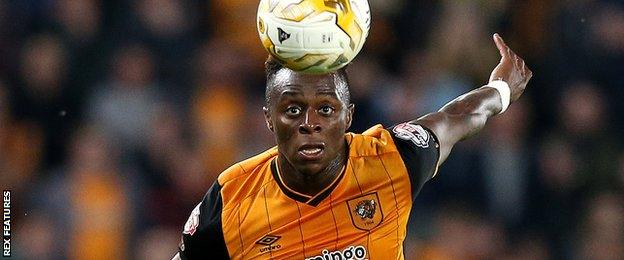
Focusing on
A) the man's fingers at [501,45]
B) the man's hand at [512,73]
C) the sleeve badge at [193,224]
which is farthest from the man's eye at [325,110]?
the man's fingers at [501,45]

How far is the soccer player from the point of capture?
483cm

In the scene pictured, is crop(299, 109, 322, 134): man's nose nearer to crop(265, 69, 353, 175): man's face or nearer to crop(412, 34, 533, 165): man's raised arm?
crop(265, 69, 353, 175): man's face

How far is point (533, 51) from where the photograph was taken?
376 inches

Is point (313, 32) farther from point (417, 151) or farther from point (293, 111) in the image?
point (417, 151)

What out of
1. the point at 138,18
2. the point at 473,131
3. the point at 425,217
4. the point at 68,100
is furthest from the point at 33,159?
the point at 473,131

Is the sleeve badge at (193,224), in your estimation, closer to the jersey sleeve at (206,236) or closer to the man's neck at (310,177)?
the jersey sleeve at (206,236)

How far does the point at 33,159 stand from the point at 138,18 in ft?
4.24

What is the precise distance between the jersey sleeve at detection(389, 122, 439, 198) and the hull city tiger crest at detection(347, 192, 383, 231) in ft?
0.68

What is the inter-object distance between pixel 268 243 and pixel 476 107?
3.90ft

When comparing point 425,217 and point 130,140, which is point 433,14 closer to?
point 425,217

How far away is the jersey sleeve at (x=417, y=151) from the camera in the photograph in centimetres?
515

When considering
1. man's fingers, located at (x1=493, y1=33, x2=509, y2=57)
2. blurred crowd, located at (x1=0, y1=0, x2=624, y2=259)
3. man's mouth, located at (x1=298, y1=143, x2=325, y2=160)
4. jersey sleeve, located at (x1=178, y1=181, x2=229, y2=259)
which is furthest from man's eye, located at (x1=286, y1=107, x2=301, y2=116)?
blurred crowd, located at (x1=0, y1=0, x2=624, y2=259)

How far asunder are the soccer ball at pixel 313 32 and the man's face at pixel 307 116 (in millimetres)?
58

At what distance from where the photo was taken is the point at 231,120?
8688 millimetres
